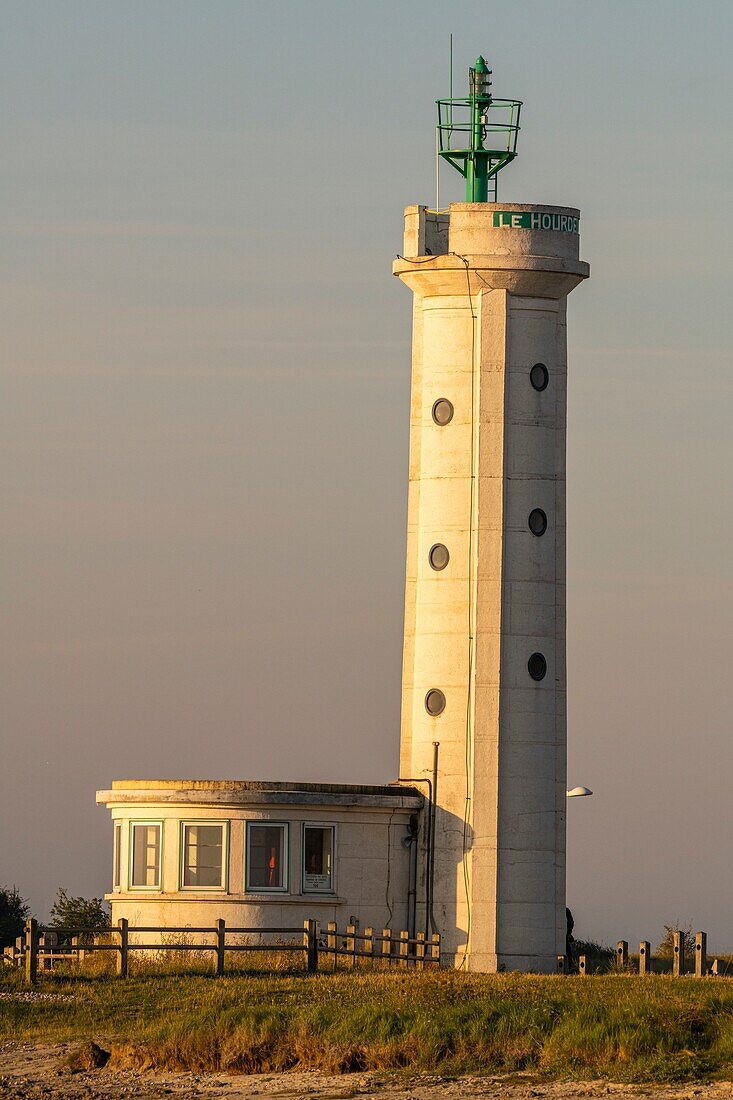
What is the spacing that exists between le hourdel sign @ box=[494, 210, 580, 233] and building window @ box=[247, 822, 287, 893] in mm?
14229

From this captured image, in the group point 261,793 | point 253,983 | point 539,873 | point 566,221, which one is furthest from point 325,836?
point 566,221

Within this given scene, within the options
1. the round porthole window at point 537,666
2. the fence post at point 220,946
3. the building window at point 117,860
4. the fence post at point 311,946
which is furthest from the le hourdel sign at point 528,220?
the fence post at point 220,946

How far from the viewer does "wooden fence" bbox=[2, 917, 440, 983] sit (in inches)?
1710

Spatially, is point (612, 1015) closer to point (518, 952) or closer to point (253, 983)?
point (253, 983)

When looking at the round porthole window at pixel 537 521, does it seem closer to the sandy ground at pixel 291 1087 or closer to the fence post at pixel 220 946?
the fence post at pixel 220 946

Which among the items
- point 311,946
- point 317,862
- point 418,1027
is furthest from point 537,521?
point 418,1027

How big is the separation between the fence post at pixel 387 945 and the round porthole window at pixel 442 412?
11.3 metres

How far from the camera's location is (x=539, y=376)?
5034cm

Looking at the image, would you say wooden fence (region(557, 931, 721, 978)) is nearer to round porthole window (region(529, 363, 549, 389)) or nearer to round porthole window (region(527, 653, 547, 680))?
round porthole window (region(527, 653, 547, 680))

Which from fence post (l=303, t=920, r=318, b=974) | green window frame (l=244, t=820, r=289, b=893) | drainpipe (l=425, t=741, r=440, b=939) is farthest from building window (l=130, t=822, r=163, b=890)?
drainpipe (l=425, t=741, r=440, b=939)

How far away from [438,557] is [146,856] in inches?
361

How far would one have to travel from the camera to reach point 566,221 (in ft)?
167

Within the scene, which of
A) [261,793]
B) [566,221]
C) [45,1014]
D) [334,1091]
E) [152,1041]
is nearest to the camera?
[334,1091]

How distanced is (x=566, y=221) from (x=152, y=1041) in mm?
23263
